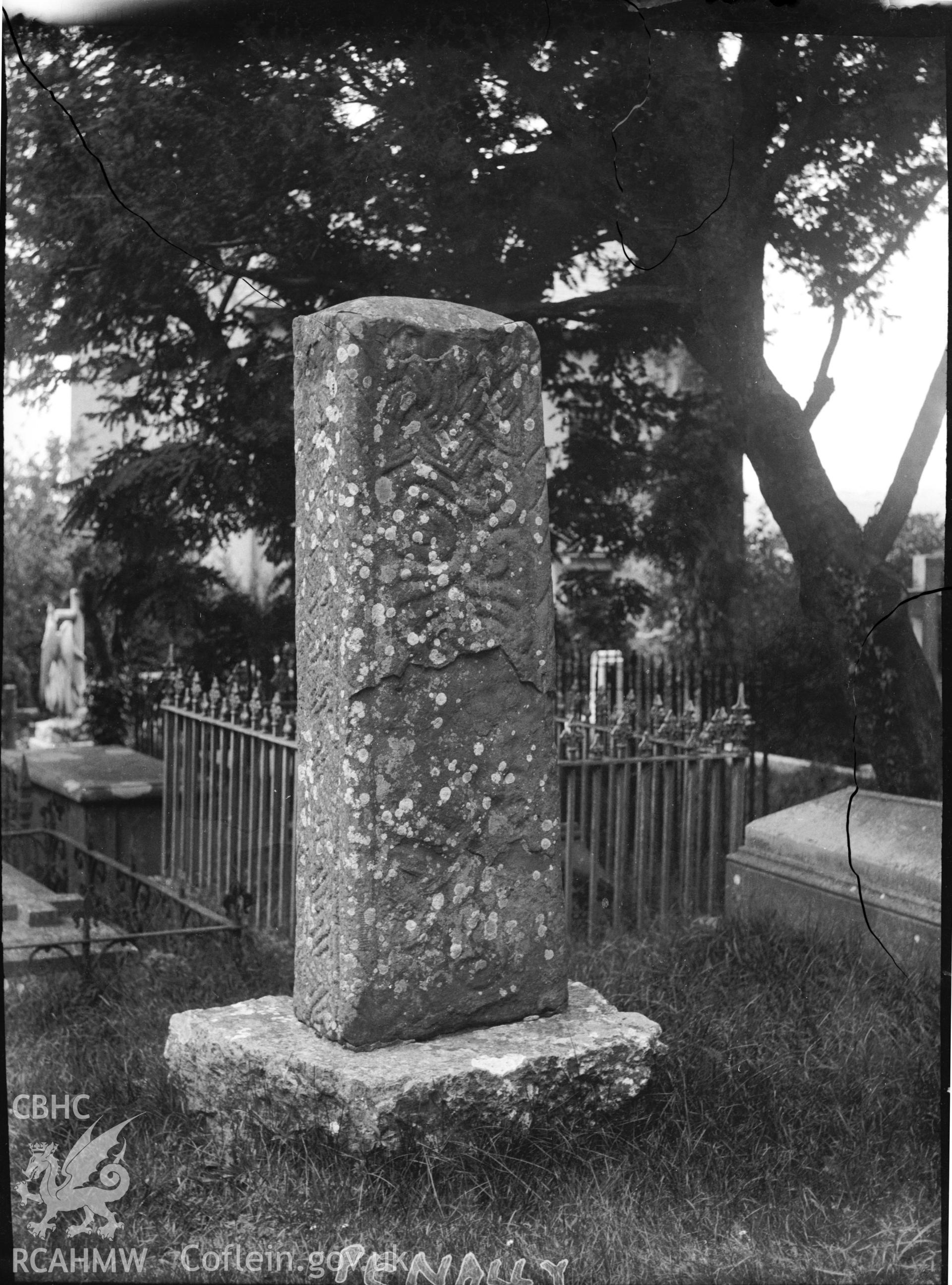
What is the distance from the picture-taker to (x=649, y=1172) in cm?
321

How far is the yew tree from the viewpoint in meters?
4.92

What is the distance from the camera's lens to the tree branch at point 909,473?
526 cm

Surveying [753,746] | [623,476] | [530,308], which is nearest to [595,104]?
[530,308]

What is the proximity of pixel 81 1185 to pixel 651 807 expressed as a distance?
9.09ft

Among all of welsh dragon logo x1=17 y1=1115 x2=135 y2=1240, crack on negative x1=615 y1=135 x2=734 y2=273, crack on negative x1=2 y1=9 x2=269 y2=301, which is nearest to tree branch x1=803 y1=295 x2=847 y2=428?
crack on negative x1=615 y1=135 x2=734 y2=273

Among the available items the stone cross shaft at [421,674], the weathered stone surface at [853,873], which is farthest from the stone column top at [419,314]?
the weathered stone surface at [853,873]

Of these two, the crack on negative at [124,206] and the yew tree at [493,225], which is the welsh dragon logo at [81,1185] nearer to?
the yew tree at [493,225]

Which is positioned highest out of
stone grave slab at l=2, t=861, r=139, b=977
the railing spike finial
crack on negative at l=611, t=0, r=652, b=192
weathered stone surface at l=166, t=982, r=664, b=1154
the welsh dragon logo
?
crack on negative at l=611, t=0, r=652, b=192

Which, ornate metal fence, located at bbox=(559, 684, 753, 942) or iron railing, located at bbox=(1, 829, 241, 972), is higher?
ornate metal fence, located at bbox=(559, 684, 753, 942)

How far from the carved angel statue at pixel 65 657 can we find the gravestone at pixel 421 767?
10.7ft

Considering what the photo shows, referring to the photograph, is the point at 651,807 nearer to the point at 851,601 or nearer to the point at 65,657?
the point at 851,601

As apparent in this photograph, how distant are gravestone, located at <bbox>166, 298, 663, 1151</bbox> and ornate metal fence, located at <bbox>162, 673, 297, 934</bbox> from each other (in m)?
2.07

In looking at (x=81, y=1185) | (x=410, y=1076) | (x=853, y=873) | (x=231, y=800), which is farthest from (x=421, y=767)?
(x=231, y=800)

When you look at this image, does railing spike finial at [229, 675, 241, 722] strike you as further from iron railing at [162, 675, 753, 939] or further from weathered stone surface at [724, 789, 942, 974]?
weathered stone surface at [724, 789, 942, 974]
